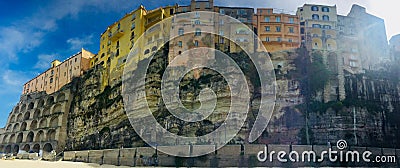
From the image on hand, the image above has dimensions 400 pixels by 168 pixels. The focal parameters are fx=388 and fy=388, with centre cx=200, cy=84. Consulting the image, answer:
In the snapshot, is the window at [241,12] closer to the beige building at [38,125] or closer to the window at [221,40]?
the window at [221,40]

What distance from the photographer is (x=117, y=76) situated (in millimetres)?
47875

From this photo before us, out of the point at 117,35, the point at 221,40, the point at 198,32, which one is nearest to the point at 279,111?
the point at 221,40

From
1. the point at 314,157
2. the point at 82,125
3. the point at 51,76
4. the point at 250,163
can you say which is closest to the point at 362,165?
the point at 314,157

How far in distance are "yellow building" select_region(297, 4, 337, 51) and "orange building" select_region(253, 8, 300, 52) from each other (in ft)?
6.30

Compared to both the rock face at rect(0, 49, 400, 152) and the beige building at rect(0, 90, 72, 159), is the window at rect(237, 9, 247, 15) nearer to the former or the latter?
the rock face at rect(0, 49, 400, 152)

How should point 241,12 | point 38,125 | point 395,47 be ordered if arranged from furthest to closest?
point 38,125, point 395,47, point 241,12

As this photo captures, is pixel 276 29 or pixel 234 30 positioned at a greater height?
pixel 276 29

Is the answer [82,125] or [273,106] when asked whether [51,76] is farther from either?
[273,106]

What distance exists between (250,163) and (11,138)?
4205 cm

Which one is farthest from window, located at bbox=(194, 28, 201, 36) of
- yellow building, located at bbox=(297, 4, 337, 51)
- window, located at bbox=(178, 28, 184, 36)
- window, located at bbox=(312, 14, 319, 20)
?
window, located at bbox=(312, 14, 319, 20)

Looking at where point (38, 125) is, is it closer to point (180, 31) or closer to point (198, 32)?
point (180, 31)

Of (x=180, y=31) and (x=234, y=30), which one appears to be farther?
(x=234, y=30)

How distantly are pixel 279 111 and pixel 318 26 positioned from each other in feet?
50.2

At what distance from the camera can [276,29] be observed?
47750 mm
